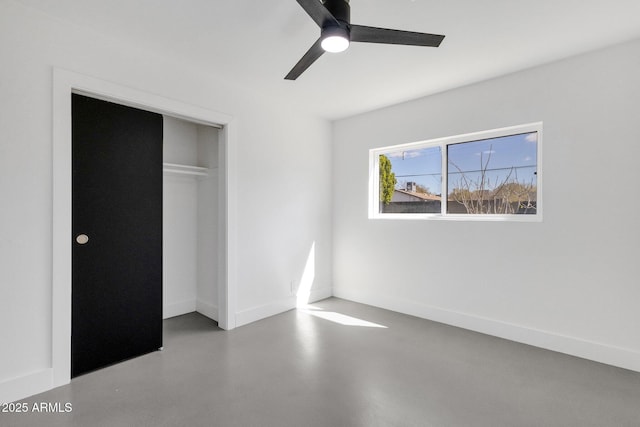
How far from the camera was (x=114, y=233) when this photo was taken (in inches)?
94.8

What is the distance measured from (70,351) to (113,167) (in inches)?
53.5

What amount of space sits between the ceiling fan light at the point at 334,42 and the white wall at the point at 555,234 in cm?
205

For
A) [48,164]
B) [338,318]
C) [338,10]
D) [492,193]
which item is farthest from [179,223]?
[492,193]

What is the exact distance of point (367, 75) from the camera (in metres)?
2.91

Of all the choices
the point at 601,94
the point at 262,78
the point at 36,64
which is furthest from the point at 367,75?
the point at 36,64

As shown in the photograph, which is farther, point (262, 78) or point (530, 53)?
point (262, 78)

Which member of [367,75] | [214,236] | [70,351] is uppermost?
[367,75]

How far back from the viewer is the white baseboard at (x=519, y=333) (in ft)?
7.86

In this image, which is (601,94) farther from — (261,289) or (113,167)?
(113,167)

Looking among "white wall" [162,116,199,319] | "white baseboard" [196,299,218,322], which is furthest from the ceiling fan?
"white baseboard" [196,299,218,322]

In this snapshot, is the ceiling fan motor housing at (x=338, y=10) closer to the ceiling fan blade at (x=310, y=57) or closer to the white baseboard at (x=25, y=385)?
the ceiling fan blade at (x=310, y=57)

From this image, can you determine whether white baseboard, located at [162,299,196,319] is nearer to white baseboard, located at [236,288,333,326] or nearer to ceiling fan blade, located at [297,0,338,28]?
white baseboard, located at [236,288,333,326]

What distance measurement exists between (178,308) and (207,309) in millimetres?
345

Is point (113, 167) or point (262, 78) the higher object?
point (262, 78)
